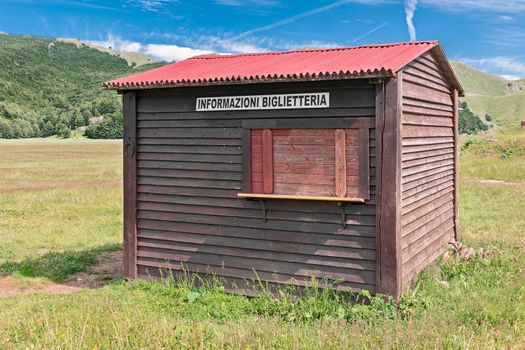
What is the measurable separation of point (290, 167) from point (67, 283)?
5179mm

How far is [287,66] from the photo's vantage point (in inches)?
364

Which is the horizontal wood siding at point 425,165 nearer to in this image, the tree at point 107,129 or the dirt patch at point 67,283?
the dirt patch at point 67,283

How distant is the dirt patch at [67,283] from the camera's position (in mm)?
10078

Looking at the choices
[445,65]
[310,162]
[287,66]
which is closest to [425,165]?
[445,65]

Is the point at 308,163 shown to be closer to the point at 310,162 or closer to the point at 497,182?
the point at 310,162

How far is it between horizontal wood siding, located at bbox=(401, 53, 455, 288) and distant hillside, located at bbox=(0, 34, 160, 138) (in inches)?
4143

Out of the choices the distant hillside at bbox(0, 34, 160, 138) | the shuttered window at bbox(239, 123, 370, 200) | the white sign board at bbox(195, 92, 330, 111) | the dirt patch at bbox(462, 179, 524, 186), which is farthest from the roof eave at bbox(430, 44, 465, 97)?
the distant hillside at bbox(0, 34, 160, 138)

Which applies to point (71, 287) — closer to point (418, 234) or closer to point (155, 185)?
point (155, 185)

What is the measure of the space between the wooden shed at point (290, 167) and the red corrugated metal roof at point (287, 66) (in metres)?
0.03

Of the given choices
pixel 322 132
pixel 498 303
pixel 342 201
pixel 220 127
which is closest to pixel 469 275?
pixel 498 303

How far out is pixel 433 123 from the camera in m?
10.3

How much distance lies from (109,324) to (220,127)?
3.87 m

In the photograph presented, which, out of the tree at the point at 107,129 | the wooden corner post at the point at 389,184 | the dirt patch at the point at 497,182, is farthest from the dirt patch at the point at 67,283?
the tree at the point at 107,129

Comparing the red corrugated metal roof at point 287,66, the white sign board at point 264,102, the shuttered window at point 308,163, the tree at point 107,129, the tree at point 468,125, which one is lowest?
the shuttered window at point 308,163
